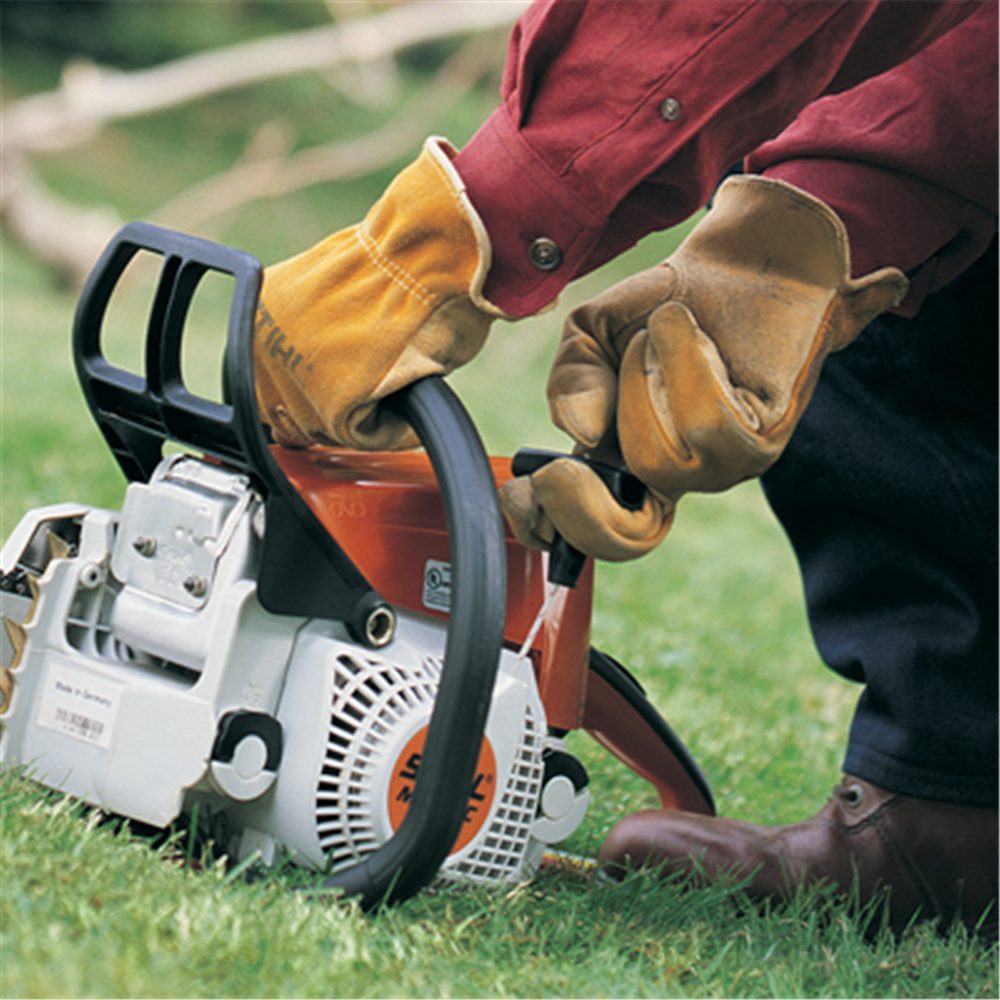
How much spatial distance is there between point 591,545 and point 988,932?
0.87 metres

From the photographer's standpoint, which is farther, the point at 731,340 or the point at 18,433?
the point at 18,433

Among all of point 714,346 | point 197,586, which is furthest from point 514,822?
point 714,346

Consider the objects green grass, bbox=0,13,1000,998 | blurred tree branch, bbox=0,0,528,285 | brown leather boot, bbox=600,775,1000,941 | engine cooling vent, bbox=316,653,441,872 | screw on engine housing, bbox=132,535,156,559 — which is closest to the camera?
green grass, bbox=0,13,1000,998

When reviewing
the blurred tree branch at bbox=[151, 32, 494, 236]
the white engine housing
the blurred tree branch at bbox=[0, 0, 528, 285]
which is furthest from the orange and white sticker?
the blurred tree branch at bbox=[151, 32, 494, 236]

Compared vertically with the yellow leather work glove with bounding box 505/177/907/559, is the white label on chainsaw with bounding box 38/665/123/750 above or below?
below

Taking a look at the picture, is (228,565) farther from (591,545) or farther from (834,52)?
(834,52)

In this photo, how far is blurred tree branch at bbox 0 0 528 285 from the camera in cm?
958

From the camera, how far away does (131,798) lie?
133 centimetres

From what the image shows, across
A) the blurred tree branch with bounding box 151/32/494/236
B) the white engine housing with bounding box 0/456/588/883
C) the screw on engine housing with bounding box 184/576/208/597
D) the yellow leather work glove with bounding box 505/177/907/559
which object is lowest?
the white engine housing with bounding box 0/456/588/883

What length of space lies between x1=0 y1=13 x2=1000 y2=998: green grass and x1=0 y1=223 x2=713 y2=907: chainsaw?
0.07m

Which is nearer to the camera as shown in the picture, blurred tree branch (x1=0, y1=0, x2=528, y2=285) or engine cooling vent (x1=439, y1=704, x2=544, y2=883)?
engine cooling vent (x1=439, y1=704, x2=544, y2=883)

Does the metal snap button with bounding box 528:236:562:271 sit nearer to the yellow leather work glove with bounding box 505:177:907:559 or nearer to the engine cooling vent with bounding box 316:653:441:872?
the yellow leather work glove with bounding box 505:177:907:559

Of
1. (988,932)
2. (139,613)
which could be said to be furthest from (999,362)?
(139,613)

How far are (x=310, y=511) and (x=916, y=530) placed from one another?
3.29 feet
